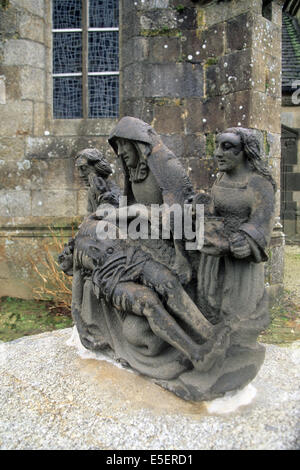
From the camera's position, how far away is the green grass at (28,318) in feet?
16.5

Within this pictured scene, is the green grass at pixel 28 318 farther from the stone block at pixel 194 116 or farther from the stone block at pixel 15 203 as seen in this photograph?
the stone block at pixel 194 116

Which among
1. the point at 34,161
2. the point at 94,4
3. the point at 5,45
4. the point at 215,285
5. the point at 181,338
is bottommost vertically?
the point at 181,338

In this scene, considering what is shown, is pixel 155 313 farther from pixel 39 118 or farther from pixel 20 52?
pixel 20 52

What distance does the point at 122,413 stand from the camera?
7.61 feet

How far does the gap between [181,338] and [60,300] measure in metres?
3.43

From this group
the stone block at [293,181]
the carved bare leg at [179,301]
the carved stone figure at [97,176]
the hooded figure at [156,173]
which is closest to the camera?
the carved bare leg at [179,301]

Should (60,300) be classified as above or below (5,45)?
below

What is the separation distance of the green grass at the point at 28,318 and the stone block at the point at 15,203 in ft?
4.31

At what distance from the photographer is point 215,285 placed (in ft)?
8.34

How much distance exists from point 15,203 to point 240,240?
14.3 ft

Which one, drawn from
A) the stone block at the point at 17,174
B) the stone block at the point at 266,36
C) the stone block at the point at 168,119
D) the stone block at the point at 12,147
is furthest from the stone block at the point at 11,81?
the stone block at the point at 266,36
